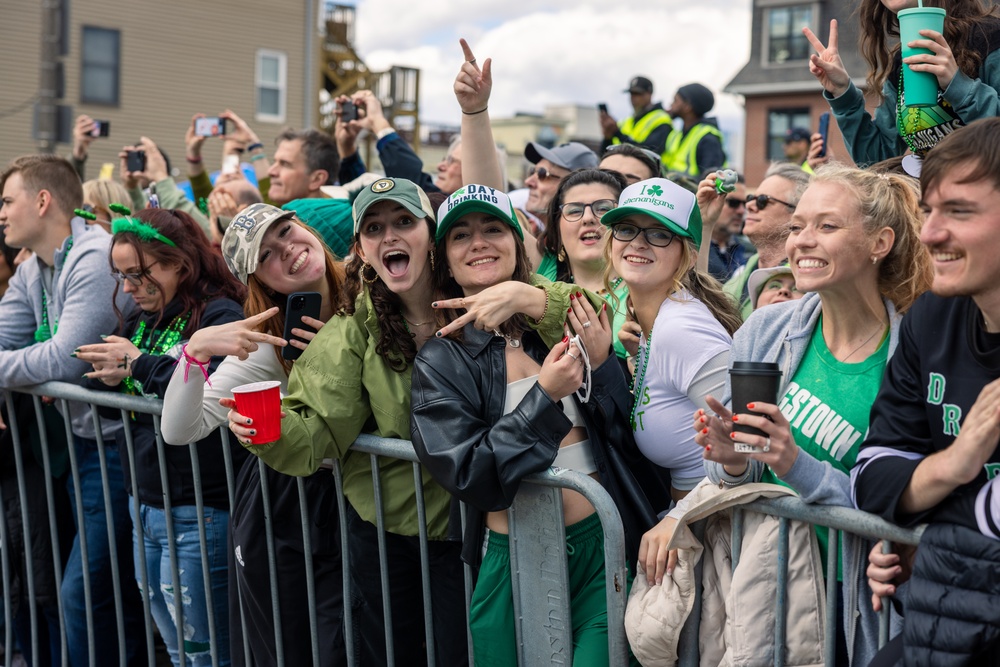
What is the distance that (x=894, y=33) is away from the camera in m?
3.82

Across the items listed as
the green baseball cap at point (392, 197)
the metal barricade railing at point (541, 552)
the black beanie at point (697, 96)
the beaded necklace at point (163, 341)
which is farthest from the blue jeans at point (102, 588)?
the black beanie at point (697, 96)

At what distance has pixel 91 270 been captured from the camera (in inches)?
187

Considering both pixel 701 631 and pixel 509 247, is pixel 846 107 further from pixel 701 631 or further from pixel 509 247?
pixel 701 631

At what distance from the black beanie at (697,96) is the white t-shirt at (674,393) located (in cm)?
561

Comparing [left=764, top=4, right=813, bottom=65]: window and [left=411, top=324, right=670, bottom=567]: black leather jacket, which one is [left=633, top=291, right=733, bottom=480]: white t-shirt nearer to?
[left=411, top=324, right=670, bottom=567]: black leather jacket

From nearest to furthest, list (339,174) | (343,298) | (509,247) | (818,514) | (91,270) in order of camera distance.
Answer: (818,514) < (509,247) < (343,298) < (91,270) < (339,174)

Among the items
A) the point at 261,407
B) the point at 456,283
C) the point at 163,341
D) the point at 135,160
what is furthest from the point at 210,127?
the point at 261,407

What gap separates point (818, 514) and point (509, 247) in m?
1.40

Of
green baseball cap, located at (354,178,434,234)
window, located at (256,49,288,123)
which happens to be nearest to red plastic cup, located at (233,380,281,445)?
green baseball cap, located at (354,178,434,234)

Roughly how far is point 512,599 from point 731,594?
2.43ft

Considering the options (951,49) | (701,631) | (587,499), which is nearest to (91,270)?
(587,499)

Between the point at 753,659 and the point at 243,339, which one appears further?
the point at 243,339

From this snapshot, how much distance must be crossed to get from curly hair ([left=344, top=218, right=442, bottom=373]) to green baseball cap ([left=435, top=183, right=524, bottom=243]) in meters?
0.16

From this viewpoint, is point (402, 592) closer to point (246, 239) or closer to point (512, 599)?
point (512, 599)
